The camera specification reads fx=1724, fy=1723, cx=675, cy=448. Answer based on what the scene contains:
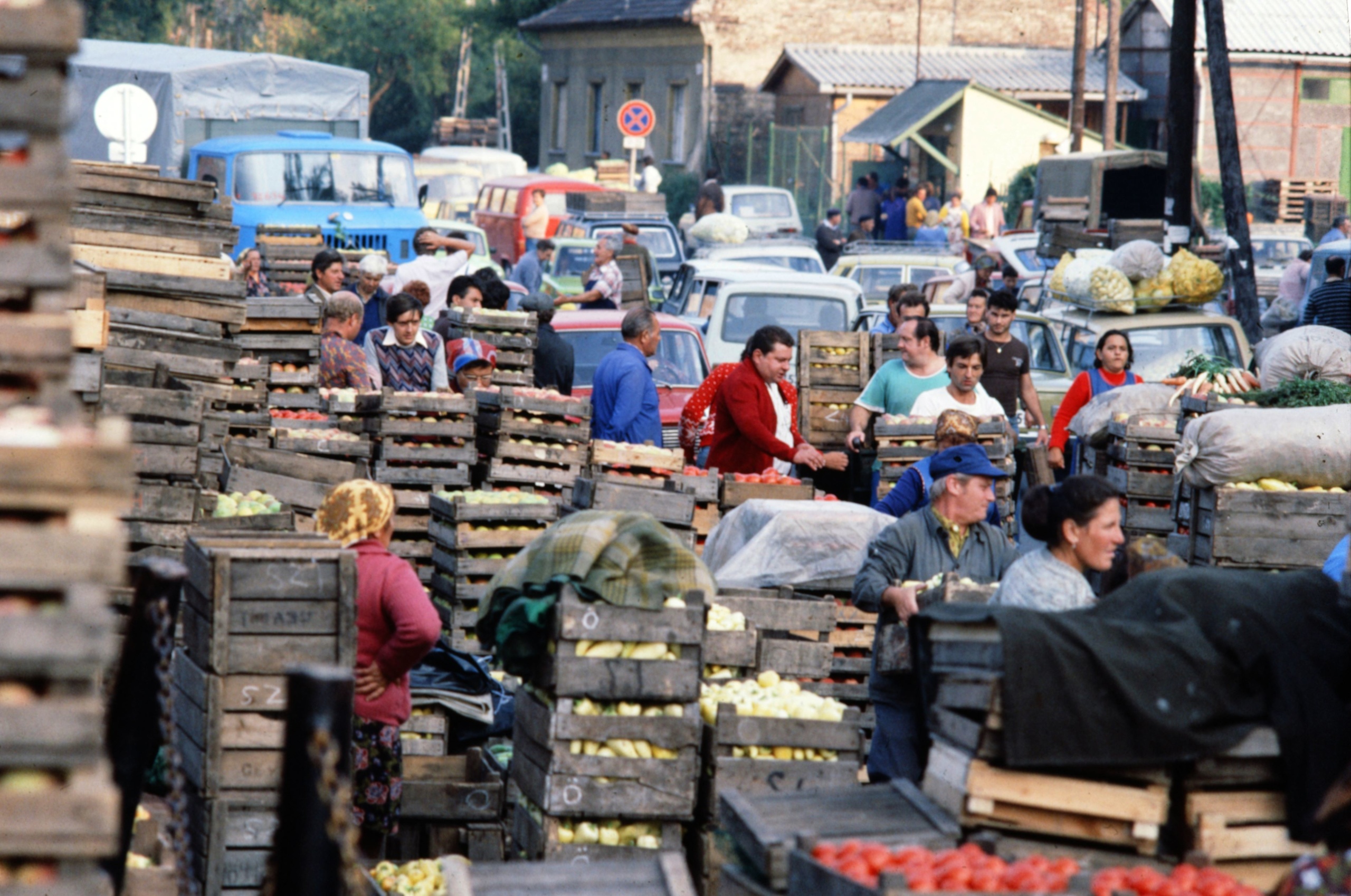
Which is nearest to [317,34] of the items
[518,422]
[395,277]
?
[395,277]

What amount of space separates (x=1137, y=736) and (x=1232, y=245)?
16.7 m

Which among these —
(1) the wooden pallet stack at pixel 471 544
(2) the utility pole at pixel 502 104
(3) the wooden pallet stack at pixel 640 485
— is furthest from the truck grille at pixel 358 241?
(2) the utility pole at pixel 502 104

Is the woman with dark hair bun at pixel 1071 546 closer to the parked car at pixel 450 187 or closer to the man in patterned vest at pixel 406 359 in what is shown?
the man in patterned vest at pixel 406 359

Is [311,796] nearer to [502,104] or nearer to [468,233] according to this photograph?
[468,233]

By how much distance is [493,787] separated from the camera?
7.54m

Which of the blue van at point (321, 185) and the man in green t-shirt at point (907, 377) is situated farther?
the blue van at point (321, 185)

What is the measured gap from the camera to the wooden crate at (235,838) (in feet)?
21.5

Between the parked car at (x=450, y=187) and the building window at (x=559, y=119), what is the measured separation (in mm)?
16140

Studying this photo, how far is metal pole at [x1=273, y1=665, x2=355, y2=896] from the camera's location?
4.28m

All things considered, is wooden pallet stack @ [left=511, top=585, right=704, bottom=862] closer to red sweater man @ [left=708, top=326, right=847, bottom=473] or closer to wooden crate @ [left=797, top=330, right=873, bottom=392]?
red sweater man @ [left=708, top=326, right=847, bottom=473]

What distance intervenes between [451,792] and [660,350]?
8.84m

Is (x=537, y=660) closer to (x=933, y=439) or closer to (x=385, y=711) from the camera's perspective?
(x=385, y=711)

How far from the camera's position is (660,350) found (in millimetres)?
15961

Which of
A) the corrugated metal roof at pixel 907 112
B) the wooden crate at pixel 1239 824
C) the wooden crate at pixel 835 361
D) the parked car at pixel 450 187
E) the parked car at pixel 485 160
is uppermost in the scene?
the corrugated metal roof at pixel 907 112
